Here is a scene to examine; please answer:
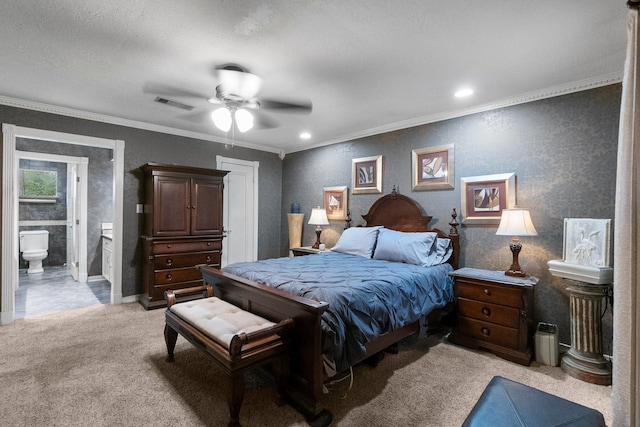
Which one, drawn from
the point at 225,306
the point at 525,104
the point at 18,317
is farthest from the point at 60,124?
the point at 525,104

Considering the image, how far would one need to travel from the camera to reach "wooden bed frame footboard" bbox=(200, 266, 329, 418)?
1.80 metres

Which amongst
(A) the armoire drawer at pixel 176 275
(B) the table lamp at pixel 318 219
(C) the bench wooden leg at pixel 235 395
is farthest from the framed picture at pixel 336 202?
(C) the bench wooden leg at pixel 235 395

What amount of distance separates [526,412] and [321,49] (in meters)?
2.46

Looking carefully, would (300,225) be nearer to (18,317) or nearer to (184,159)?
(184,159)

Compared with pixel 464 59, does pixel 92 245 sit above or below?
below

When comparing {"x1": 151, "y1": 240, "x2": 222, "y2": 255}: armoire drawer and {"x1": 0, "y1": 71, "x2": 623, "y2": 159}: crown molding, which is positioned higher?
{"x1": 0, "y1": 71, "x2": 623, "y2": 159}: crown molding

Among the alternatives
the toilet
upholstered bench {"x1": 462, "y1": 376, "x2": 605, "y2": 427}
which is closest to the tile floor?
the toilet

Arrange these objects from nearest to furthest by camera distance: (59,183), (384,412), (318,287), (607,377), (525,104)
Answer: (384,412) < (318,287) < (607,377) < (525,104) < (59,183)

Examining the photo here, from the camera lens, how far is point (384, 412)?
1.90 metres

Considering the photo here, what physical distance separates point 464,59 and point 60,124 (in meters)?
4.55

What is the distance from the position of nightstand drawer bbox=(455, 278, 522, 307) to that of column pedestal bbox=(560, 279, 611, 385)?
42 centimetres

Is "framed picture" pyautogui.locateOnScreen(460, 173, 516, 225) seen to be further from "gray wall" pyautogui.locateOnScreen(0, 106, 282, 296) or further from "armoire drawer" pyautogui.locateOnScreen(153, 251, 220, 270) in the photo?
"gray wall" pyautogui.locateOnScreen(0, 106, 282, 296)

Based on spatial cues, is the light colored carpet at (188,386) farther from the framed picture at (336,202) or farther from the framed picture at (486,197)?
the framed picture at (336,202)

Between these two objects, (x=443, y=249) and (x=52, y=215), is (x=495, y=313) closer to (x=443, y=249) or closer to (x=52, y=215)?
(x=443, y=249)
